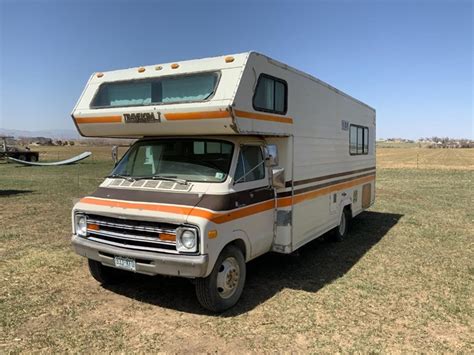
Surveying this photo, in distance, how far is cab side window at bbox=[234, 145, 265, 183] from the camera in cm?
548

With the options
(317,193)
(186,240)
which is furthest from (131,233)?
(317,193)

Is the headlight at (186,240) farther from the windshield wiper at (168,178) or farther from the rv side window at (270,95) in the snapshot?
the rv side window at (270,95)

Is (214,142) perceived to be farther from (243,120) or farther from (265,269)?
(265,269)

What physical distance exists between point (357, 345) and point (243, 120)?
9.19 feet

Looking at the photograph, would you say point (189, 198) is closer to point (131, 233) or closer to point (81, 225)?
point (131, 233)

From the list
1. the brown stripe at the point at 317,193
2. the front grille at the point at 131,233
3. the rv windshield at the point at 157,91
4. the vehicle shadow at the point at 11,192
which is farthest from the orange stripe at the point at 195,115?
the vehicle shadow at the point at 11,192

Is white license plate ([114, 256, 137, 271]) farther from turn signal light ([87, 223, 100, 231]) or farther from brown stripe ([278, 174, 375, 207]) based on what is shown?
brown stripe ([278, 174, 375, 207])

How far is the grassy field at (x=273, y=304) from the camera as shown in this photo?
4508 millimetres

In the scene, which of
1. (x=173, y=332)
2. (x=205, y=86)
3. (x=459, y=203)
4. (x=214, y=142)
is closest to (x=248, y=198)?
(x=214, y=142)

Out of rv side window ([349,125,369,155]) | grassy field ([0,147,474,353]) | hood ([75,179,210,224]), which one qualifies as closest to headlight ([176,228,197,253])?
hood ([75,179,210,224])

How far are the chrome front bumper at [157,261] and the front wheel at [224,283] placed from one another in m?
0.33

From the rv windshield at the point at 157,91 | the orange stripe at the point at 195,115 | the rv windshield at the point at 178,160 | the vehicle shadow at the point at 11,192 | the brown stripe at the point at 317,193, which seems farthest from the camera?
the vehicle shadow at the point at 11,192

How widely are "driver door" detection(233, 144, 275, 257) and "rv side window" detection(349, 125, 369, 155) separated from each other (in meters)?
4.11

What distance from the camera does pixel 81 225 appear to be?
546 centimetres
